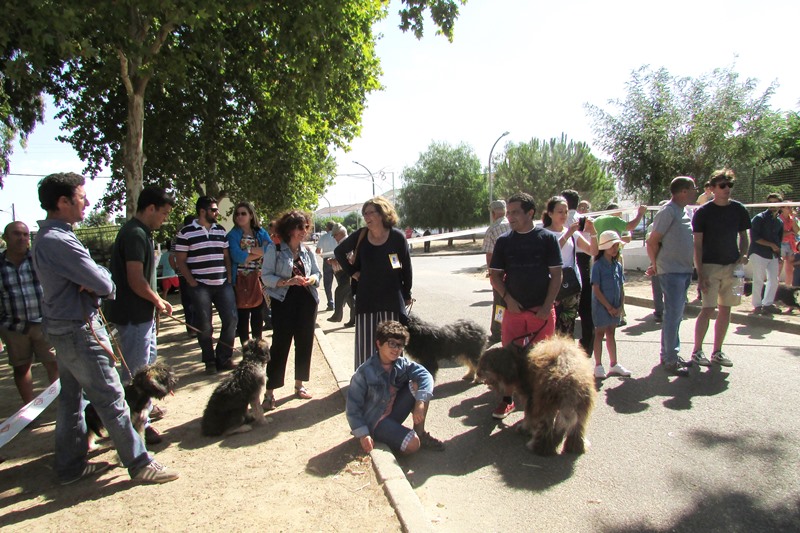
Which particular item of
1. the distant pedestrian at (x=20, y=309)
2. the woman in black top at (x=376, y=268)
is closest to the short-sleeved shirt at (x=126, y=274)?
the distant pedestrian at (x=20, y=309)

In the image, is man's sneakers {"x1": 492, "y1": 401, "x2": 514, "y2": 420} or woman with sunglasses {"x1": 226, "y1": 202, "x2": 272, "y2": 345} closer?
man's sneakers {"x1": 492, "y1": 401, "x2": 514, "y2": 420}

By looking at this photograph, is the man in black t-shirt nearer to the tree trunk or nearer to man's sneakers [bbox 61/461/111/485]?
man's sneakers [bbox 61/461/111/485]

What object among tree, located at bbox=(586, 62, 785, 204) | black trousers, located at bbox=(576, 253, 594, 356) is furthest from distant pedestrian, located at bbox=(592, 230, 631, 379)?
tree, located at bbox=(586, 62, 785, 204)

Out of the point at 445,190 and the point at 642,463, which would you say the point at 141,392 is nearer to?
the point at 642,463

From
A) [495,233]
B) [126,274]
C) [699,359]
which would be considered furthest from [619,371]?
[126,274]

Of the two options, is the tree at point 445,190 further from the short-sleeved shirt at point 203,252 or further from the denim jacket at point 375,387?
the denim jacket at point 375,387

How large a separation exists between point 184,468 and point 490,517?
7.30 ft

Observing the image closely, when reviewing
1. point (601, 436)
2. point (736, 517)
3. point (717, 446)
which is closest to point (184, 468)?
point (601, 436)

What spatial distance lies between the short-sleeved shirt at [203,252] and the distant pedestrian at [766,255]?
8.05 metres

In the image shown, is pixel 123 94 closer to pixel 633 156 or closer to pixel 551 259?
pixel 551 259

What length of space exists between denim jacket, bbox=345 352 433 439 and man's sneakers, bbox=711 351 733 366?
12.0 feet

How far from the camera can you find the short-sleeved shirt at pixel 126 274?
3799 millimetres

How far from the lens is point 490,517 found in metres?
3.03

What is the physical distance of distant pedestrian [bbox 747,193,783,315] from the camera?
26.2ft
